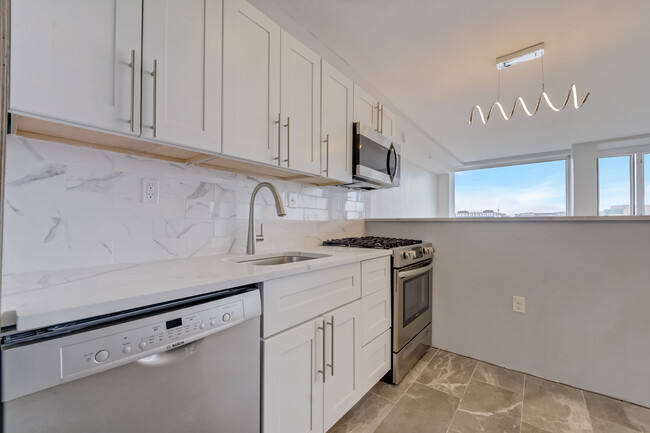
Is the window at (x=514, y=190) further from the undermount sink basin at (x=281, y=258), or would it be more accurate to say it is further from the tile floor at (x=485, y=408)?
the undermount sink basin at (x=281, y=258)

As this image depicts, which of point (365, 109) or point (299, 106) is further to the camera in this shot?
point (365, 109)

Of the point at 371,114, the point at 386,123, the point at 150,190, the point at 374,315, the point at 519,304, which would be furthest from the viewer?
the point at 386,123

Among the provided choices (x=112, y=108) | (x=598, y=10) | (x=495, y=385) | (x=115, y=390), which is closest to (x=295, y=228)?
(x=112, y=108)

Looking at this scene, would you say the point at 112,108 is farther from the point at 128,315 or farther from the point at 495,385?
the point at 495,385

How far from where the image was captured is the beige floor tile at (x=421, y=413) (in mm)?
1470

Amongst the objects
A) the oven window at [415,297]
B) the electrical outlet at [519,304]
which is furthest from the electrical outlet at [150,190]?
the electrical outlet at [519,304]

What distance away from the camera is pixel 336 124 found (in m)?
1.91

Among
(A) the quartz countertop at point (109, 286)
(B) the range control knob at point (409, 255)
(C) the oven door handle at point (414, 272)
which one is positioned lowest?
(C) the oven door handle at point (414, 272)

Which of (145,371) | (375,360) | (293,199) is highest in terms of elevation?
(293,199)

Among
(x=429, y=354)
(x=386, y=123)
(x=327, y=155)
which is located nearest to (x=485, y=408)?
(x=429, y=354)

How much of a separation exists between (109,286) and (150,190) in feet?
2.04

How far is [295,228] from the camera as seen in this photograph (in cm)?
202

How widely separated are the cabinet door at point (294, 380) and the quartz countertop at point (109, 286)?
10.8 inches

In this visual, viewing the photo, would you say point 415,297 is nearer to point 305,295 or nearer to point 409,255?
point 409,255
